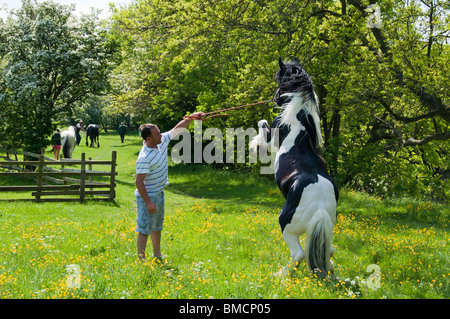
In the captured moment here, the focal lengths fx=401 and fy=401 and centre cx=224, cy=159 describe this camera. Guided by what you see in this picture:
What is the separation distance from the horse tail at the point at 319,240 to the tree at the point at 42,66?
59.2 feet

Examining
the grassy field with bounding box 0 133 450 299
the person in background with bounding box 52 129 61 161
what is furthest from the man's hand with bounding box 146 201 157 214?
the person in background with bounding box 52 129 61 161

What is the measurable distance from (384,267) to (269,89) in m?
9.69

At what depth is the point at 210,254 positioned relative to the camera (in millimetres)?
7223

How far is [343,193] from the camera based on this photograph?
16.1m

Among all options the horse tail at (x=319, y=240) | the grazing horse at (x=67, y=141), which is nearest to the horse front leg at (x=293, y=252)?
the horse tail at (x=319, y=240)

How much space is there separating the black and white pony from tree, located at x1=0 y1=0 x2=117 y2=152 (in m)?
16.9

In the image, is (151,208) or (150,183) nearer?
(151,208)

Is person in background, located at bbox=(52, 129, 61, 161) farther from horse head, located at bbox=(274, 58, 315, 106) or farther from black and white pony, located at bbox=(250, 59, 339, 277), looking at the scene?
horse head, located at bbox=(274, 58, 315, 106)

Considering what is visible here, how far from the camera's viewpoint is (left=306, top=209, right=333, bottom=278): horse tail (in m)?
5.07

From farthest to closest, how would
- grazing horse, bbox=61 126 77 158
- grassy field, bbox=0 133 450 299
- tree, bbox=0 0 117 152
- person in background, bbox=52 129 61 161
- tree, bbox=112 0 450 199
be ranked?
person in background, bbox=52 129 61 161
grazing horse, bbox=61 126 77 158
tree, bbox=0 0 117 152
tree, bbox=112 0 450 199
grassy field, bbox=0 133 450 299

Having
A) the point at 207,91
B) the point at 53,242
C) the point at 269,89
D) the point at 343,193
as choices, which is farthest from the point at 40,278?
the point at 207,91

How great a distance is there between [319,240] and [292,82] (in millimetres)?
2278

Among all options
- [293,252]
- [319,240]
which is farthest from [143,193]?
[319,240]

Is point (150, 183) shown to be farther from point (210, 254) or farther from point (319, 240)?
point (319, 240)
